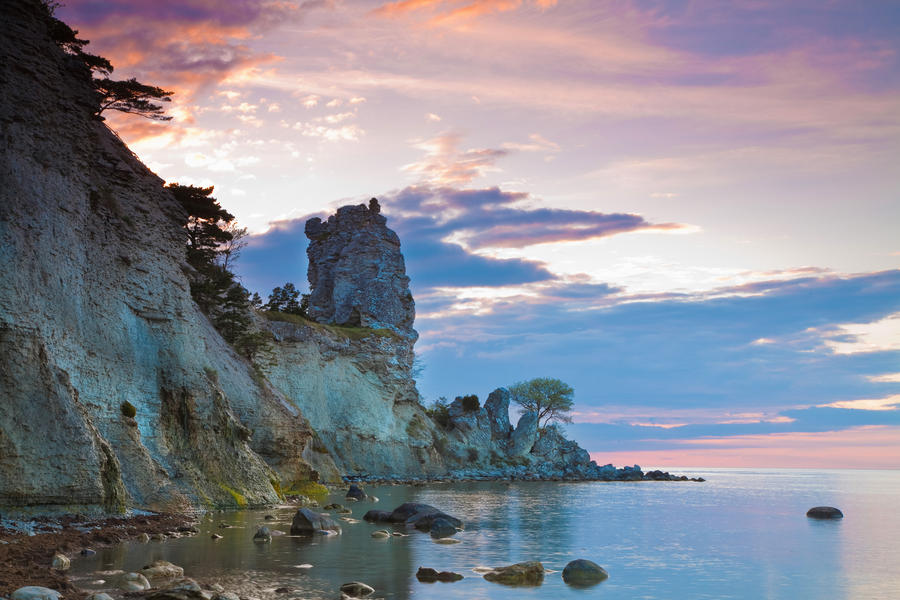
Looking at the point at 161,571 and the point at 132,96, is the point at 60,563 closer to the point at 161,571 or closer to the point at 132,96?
the point at 161,571

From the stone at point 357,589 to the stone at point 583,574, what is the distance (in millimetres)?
6701

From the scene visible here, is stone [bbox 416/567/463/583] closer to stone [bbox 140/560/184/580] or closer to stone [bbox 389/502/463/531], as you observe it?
stone [bbox 140/560/184/580]

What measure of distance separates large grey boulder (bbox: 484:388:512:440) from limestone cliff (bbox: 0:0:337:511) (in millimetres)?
70250

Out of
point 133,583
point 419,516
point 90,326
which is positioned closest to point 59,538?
point 133,583

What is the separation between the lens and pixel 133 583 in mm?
17641

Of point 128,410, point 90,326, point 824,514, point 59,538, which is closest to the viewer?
point 59,538

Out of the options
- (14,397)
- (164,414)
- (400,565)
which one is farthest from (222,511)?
(400,565)

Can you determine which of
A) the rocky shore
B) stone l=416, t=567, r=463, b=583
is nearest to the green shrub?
stone l=416, t=567, r=463, b=583

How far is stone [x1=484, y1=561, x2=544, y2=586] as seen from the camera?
21.9 metres

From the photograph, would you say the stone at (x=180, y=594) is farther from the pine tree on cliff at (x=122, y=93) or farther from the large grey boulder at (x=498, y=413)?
the large grey boulder at (x=498, y=413)

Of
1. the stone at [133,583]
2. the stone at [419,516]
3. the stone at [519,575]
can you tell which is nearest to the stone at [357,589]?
the stone at [519,575]

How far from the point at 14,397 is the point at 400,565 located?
577 inches

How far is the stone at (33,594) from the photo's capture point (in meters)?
14.6

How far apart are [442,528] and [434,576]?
12861 mm
